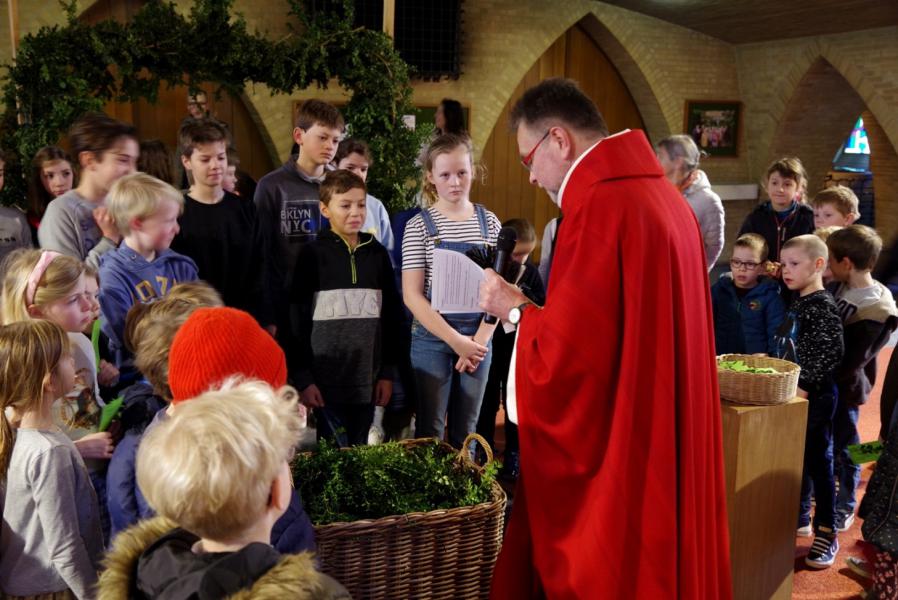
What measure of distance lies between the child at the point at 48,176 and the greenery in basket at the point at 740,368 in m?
3.75

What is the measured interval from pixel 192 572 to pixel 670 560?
136 centimetres

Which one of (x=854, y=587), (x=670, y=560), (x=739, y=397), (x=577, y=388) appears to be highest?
(x=577, y=388)

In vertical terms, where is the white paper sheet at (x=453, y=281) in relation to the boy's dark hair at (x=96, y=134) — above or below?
below

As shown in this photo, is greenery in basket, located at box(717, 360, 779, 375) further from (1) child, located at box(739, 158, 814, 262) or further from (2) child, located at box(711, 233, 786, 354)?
(1) child, located at box(739, 158, 814, 262)

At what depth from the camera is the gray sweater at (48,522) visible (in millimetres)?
2107

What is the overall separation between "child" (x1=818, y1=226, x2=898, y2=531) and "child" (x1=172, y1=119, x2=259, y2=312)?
2836 millimetres

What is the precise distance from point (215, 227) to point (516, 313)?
1.93 meters

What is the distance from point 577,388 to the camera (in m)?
2.29

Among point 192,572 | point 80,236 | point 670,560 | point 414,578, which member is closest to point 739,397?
point 670,560

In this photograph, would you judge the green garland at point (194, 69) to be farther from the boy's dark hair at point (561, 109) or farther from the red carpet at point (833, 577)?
the red carpet at point (833, 577)

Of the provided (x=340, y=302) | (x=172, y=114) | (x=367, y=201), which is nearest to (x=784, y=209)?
(x=367, y=201)

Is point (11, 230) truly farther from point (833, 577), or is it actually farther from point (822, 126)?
point (822, 126)

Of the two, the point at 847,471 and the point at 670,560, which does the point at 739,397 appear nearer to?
the point at 670,560

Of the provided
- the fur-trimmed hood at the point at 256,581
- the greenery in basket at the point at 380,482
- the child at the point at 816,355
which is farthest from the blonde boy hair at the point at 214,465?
the child at the point at 816,355
